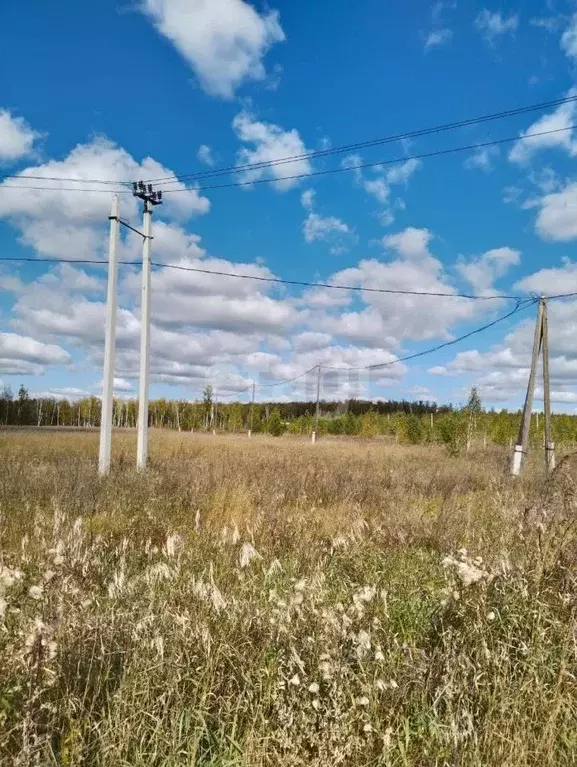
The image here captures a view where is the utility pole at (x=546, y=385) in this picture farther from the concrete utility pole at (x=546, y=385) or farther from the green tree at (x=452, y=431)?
the green tree at (x=452, y=431)

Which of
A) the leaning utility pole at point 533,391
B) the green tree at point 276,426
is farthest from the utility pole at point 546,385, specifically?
the green tree at point 276,426

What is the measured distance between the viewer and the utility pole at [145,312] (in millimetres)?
12773

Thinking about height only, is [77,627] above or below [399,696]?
above

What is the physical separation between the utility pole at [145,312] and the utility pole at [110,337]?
1.04m

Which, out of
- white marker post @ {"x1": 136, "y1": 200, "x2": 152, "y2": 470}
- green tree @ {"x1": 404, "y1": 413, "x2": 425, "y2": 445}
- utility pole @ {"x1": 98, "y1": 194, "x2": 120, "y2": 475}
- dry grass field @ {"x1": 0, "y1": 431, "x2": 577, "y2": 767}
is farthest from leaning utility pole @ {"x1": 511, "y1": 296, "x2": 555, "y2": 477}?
green tree @ {"x1": 404, "y1": 413, "x2": 425, "y2": 445}

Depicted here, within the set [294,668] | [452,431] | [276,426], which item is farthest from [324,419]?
[294,668]

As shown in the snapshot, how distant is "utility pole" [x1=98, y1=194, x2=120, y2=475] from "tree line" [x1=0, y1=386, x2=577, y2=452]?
721 inches

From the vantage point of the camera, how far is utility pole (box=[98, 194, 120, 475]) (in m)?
11.3

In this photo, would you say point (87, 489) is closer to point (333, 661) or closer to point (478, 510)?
point (478, 510)

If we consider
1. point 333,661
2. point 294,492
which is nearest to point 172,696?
point 333,661

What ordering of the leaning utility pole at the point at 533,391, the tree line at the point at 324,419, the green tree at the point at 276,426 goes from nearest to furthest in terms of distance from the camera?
the leaning utility pole at the point at 533,391, the tree line at the point at 324,419, the green tree at the point at 276,426

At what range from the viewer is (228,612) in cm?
287

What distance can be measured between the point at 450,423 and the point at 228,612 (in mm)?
41473

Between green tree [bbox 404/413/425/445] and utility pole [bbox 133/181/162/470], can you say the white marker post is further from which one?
green tree [bbox 404/413/425/445]
